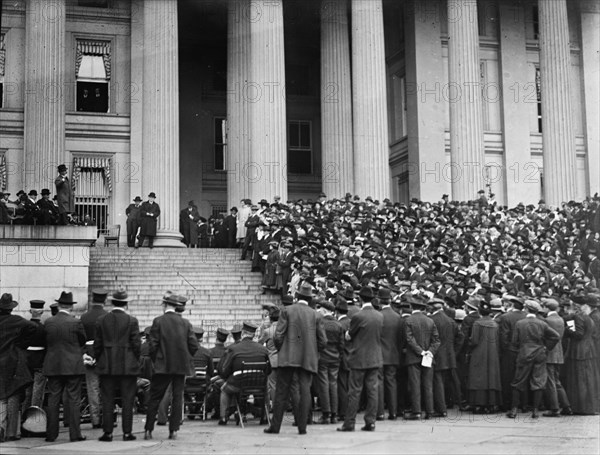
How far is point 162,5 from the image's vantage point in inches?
1309

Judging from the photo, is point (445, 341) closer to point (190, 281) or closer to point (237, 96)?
point (190, 281)

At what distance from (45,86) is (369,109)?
11.5m

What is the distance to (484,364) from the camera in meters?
17.3

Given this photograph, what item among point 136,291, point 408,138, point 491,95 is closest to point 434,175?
point 408,138

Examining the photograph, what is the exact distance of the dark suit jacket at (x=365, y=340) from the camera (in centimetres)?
1512

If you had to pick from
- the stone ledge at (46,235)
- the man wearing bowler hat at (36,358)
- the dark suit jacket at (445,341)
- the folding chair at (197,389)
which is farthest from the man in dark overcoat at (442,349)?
the stone ledge at (46,235)

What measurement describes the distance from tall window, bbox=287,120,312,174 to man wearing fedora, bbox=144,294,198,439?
1205 inches

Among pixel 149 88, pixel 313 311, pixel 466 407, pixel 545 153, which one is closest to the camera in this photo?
pixel 313 311

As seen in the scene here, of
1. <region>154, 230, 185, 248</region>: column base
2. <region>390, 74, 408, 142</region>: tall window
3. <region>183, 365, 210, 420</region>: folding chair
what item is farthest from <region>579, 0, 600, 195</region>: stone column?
<region>183, 365, 210, 420</region>: folding chair

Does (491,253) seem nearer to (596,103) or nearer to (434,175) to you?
(434,175)

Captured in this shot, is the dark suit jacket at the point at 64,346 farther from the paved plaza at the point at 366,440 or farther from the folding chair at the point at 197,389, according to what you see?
the folding chair at the point at 197,389

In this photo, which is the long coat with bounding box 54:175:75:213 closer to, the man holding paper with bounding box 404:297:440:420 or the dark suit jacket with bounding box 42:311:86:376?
the dark suit jacket with bounding box 42:311:86:376

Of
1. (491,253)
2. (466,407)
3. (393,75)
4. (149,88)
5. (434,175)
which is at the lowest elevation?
(466,407)

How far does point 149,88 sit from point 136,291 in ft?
34.4
